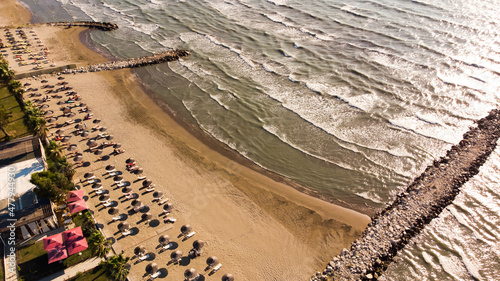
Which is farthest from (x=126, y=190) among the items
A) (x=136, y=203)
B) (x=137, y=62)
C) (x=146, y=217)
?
(x=137, y=62)

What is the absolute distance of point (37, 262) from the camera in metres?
31.4

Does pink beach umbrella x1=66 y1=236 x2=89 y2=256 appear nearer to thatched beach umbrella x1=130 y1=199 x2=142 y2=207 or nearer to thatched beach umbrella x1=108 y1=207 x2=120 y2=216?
thatched beach umbrella x1=108 y1=207 x2=120 y2=216

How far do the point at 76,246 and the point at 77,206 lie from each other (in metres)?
5.54

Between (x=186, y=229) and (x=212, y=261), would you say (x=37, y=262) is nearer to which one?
(x=186, y=229)

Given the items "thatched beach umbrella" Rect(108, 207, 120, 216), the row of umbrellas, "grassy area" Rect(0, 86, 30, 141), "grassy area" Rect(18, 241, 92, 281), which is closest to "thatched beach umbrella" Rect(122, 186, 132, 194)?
"thatched beach umbrella" Rect(108, 207, 120, 216)

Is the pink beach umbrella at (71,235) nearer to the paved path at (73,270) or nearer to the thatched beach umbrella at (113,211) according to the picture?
the paved path at (73,270)

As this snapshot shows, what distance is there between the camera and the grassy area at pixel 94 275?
30.8 meters

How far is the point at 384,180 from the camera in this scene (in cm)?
4259

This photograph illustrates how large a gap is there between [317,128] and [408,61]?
28.3 m

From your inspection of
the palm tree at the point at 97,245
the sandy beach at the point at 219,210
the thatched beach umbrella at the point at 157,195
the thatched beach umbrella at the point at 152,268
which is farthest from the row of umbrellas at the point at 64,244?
the thatched beach umbrella at the point at 157,195

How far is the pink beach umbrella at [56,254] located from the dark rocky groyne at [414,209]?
24.3 meters

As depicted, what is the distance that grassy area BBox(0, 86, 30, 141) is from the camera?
151 ft

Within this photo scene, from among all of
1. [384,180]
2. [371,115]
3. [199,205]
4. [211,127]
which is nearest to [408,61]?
[371,115]

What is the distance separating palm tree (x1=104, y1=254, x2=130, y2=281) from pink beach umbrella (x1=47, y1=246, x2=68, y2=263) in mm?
4940
